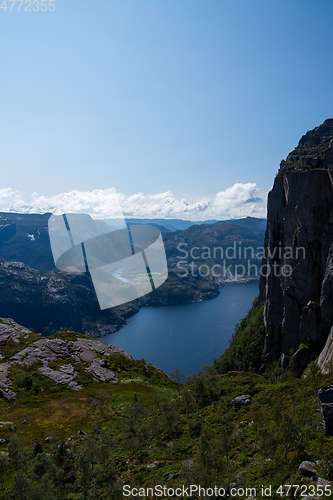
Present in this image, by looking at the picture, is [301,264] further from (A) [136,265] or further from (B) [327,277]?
(A) [136,265]

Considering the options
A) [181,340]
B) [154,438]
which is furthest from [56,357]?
[181,340]

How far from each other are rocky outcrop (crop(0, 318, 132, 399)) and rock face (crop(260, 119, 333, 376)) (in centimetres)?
3718

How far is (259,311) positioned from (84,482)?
66553 millimetres

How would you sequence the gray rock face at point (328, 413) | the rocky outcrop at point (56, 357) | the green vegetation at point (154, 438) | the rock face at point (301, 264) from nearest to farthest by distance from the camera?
the green vegetation at point (154, 438), the gray rock face at point (328, 413), the rock face at point (301, 264), the rocky outcrop at point (56, 357)

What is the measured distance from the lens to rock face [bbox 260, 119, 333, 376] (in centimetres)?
4231

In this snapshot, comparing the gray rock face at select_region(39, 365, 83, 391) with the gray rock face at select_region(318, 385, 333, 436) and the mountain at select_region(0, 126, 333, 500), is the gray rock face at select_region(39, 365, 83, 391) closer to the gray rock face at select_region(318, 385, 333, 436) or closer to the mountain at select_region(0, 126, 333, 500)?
the mountain at select_region(0, 126, 333, 500)

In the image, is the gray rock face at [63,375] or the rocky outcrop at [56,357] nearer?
the gray rock face at [63,375]

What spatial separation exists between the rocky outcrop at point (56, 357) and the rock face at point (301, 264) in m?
37.2

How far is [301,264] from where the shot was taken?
1813 inches

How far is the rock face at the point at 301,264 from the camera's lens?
139ft

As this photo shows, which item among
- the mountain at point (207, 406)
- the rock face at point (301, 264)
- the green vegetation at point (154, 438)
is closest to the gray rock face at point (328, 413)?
the mountain at point (207, 406)

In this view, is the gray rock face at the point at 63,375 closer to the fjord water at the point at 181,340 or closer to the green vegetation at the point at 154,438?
the green vegetation at the point at 154,438

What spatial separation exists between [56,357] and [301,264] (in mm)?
54866

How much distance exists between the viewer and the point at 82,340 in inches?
2822
